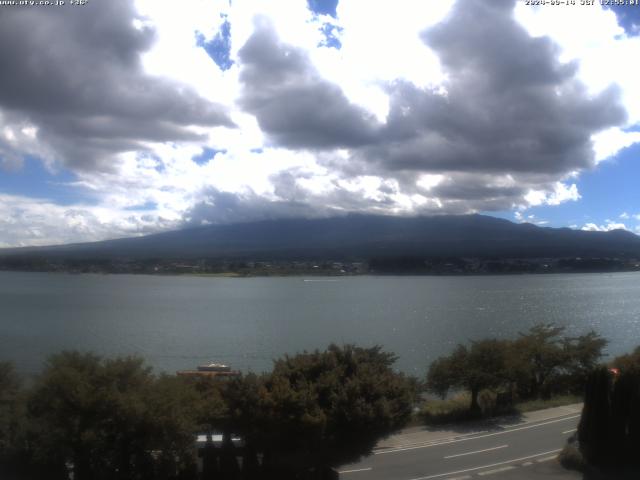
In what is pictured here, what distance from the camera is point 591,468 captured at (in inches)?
449

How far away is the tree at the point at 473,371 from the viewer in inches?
710

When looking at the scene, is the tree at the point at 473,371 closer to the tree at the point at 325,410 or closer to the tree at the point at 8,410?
the tree at the point at 325,410

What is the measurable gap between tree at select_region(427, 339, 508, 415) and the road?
7.96ft

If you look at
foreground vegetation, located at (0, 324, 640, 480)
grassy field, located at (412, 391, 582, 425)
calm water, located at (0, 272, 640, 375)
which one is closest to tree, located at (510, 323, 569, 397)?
grassy field, located at (412, 391, 582, 425)

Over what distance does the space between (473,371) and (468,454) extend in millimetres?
5581

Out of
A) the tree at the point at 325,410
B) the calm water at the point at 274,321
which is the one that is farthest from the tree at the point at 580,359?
the tree at the point at 325,410

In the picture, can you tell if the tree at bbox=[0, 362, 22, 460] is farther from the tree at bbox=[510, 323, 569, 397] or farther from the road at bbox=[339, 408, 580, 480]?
the tree at bbox=[510, 323, 569, 397]

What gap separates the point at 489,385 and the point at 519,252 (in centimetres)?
14933

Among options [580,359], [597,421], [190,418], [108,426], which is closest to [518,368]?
[580,359]

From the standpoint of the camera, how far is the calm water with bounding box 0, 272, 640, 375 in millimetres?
33531

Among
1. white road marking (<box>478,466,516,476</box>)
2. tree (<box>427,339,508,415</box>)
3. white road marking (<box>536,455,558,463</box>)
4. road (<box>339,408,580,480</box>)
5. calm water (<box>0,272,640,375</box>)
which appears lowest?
calm water (<box>0,272,640,375</box>)

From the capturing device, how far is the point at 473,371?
59.6 ft

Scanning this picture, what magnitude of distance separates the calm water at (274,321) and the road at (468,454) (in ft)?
40.5

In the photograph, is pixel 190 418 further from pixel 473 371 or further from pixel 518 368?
pixel 518 368
